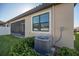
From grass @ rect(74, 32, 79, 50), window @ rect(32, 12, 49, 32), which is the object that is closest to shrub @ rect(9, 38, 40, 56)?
window @ rect(32, 12, 49, 32)

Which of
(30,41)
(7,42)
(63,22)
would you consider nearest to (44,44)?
(30,41)

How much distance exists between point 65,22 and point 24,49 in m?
0.84

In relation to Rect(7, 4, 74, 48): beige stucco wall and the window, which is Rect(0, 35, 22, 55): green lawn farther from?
Rect(7, 4, 74, 48): beige stucco wall

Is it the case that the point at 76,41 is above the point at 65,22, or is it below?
below

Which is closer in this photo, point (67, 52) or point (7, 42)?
point (67, 52)

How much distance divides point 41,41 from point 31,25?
0.35m

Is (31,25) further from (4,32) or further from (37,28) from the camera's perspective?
(4,32)

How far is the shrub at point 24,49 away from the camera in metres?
2.78

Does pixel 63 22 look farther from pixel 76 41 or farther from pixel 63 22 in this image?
pixel 76 41

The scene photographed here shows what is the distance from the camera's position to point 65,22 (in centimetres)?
275

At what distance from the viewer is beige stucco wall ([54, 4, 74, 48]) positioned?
108 inches

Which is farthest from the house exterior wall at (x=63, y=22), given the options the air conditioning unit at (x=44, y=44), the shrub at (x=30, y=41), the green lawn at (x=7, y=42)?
the green lawn at (x=7, y=42)

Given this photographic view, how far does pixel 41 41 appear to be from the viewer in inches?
109

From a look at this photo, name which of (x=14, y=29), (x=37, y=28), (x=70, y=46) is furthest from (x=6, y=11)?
(x=70, y=46)
